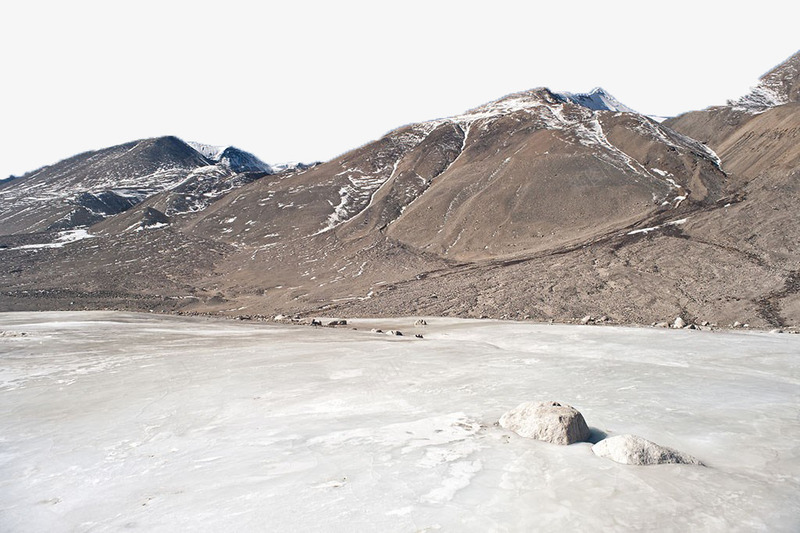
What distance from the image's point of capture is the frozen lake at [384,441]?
5179mm

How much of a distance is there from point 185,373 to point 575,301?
25.0 metres

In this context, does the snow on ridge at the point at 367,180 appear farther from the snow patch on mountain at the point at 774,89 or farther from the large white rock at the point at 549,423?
the large white rock at the point at 549,423

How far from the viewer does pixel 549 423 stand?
23.5 ft

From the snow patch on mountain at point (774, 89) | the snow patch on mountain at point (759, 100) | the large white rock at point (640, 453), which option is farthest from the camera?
the snow patch on mountain at point (774, 89)

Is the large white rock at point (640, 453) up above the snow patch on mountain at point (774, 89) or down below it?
below

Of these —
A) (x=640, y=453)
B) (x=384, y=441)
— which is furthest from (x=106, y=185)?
(x=640, y=453)

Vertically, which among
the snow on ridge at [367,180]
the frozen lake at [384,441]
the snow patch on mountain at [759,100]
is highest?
the snow patch on mountain at [759,100]

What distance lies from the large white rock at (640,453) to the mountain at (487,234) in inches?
908

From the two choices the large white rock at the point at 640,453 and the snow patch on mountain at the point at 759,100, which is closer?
the large white rock at the point at 640,453

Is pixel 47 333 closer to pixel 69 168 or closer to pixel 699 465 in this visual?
pixel 699 465

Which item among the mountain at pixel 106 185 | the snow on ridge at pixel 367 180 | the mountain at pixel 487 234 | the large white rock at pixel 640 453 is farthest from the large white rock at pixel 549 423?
the mountain at pixel 106 185

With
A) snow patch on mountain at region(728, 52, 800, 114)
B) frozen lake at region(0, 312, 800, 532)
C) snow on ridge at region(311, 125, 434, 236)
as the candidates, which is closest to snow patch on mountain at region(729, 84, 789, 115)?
snow patch on mountain at region(728, 52, 800, 114)

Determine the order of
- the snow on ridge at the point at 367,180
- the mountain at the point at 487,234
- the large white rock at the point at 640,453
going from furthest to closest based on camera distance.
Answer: the snow on ridge at the point at 367,180, the mountain at the point at 487,234, the large white rock at the point at 640,453

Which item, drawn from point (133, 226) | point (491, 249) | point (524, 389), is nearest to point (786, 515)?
point (524, 389)
